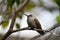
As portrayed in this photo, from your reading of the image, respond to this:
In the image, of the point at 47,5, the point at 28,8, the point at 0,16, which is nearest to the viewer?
the point at 0,16

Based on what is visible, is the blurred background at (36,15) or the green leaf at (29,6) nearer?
the blurred background at (36,15)

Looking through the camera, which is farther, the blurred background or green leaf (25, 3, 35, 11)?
green leaf (25, 3, 35, 11)

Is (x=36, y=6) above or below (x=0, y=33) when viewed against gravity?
above

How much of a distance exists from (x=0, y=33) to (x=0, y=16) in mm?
240

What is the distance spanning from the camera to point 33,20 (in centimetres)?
264

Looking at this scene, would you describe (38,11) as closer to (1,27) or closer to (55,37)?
(1,27)

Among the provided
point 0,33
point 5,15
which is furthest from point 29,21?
point 5,15

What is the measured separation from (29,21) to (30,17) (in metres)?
0.09

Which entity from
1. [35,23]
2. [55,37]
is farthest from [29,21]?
[55,37]

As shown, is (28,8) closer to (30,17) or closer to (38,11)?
(30,17)

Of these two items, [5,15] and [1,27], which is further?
[1,27]

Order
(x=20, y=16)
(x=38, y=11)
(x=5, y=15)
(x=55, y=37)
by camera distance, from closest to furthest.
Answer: (x=55, y=37) < (x=5, y=15) < (x=20, y=16) < (x=38, y=11)

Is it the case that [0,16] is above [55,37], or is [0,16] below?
above

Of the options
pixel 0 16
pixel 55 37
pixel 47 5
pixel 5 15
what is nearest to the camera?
pixel 55 37
